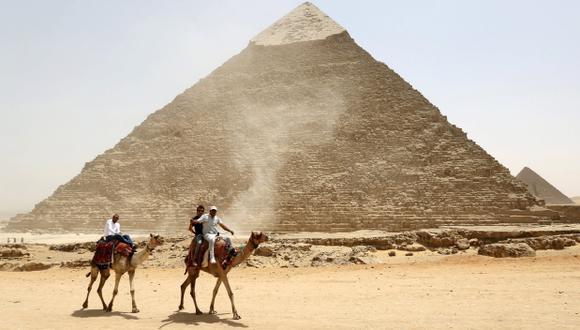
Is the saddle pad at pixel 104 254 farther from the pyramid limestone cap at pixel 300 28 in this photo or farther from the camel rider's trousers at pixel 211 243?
the pyramid limestone cap at pixel 300 28

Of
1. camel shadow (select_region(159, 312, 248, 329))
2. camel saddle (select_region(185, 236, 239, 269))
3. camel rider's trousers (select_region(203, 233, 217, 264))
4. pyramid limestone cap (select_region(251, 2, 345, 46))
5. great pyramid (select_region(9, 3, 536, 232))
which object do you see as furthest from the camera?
pyramid limestone cap (select_region(251, 2, 345, 46))

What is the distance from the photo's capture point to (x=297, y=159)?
32156 millimetres

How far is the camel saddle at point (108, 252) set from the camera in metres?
6.70

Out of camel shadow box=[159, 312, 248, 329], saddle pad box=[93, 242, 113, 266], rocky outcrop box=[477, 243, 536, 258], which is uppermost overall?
saddle pad box=[93, 242, 113, 266]

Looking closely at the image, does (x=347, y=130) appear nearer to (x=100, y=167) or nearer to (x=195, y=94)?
(x=195, y=94)

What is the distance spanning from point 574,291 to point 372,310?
2.79 m

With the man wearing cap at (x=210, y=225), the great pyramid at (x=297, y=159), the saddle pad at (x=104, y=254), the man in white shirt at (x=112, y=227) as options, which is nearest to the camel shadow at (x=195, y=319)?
the man wearing cap at (x=210, y=225)

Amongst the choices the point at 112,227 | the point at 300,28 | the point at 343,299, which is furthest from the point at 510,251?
the point at 300,28

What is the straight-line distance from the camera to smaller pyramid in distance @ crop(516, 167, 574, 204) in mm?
51062

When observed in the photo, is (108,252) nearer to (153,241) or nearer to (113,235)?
(113,235)

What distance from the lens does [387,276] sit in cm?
896

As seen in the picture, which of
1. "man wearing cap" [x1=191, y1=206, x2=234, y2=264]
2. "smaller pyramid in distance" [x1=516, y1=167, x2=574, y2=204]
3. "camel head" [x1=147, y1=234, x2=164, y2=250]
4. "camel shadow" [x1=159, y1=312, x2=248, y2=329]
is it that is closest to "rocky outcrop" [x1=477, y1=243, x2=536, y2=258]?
"man wearing cap" [x1=191, y1=206, x2=234, y2=264]

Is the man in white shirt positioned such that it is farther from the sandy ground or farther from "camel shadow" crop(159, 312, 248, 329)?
"camel shadow" crop(159, 312, 248, 329)

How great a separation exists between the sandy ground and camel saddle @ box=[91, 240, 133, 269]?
0.58m
